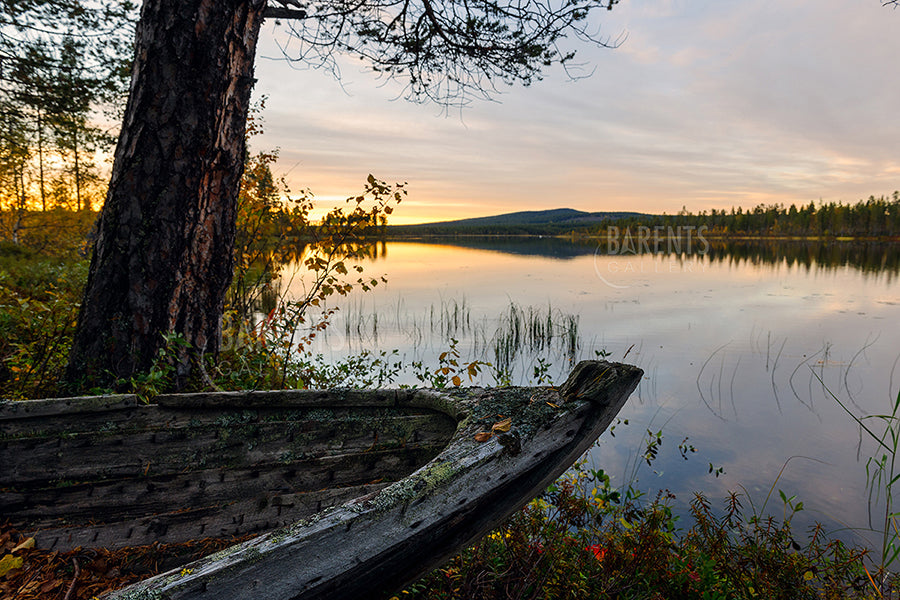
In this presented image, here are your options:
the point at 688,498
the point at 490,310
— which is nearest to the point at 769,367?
the point at 688,498

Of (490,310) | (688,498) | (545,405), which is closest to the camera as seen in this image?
(545,405)

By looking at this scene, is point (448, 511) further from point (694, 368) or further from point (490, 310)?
point (490, 310)

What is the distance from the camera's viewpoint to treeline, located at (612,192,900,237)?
71.5 m

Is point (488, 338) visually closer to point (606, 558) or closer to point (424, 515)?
point (606, 558)

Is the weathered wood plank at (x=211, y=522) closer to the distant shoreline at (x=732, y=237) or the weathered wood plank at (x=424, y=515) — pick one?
the weathered wood plank at (x=424, y=515)

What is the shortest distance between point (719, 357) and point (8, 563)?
9.65m

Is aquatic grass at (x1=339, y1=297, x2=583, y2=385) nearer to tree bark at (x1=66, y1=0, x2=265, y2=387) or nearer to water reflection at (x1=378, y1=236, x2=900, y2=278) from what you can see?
tree bark at (x1=66, y1=0, x2=265, y2=387)

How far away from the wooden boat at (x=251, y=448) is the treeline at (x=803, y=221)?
84.9m

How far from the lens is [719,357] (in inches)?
335

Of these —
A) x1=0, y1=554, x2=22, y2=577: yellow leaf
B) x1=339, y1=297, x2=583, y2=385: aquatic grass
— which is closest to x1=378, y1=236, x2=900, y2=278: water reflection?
x1=339, y1=297, x2=583, y2=385: aquatic grass

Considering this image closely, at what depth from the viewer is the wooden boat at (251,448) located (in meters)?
1.42

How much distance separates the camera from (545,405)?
1.43m

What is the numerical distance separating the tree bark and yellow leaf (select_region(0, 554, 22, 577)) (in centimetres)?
115

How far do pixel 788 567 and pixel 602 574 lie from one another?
3.29ft
